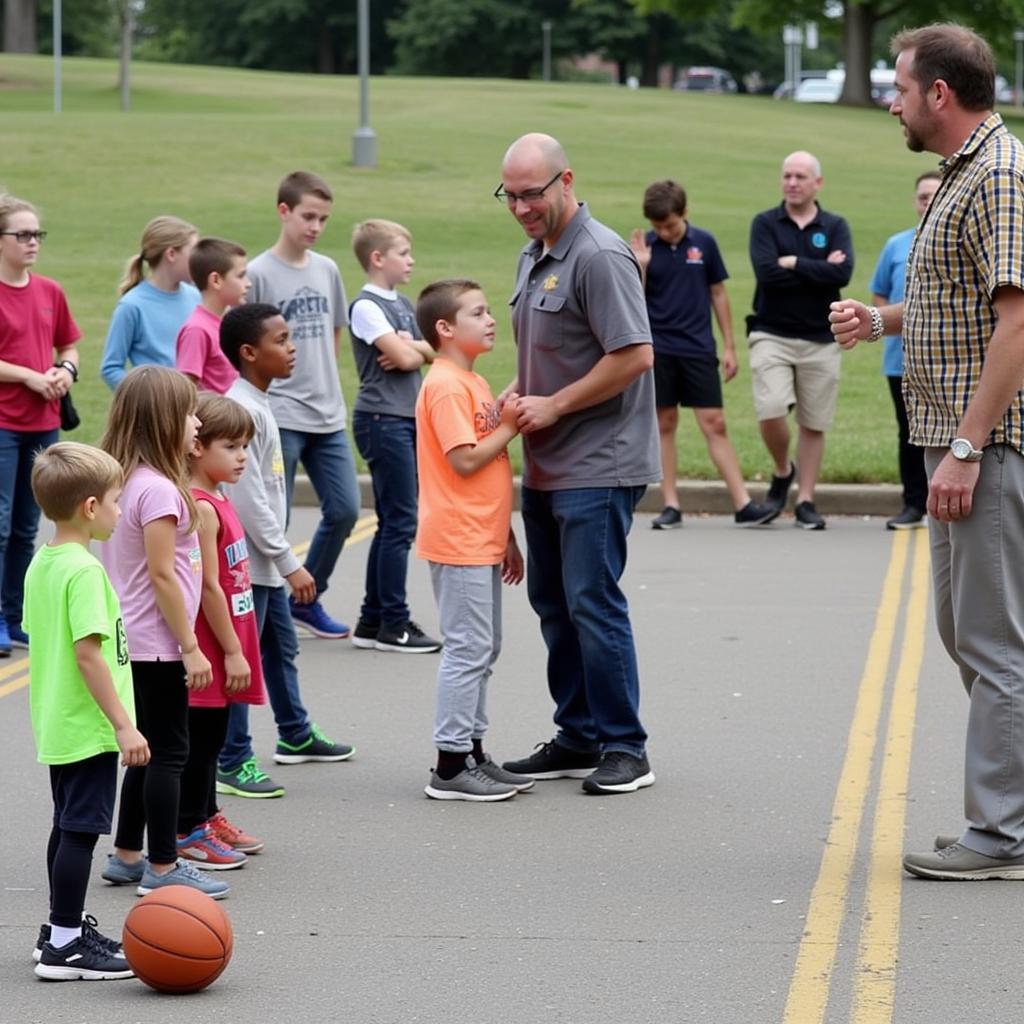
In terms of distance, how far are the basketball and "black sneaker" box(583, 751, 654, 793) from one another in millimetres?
2029

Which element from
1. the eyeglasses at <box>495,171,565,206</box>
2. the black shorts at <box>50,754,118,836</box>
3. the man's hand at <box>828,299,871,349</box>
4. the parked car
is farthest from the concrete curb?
the parked car

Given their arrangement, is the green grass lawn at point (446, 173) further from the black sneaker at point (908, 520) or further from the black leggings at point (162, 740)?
the black leggings at point (162, 740)

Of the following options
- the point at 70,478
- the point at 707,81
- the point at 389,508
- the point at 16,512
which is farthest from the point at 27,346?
the point at 707,81

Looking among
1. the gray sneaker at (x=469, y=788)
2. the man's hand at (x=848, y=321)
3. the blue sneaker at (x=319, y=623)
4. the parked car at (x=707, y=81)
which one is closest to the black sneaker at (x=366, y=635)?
the blue sneaker at (x=319, y=623)

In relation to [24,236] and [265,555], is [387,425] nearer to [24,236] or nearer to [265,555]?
[24,236]

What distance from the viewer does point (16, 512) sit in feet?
29.6

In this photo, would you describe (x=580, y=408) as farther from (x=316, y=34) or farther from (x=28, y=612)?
(x=316, y=34)

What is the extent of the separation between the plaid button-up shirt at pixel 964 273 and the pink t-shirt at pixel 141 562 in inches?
85.0

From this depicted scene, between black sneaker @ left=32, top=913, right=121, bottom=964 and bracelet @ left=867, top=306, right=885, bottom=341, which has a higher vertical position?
bracelet @ left=867, top=306, right=885, bottom=341

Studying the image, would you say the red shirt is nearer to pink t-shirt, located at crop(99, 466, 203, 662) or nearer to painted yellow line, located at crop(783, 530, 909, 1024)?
pink t-shirt, located at crop(99, 466, 203, 662)

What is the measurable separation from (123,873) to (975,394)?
2.78m

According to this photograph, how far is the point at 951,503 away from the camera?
17.6 feet

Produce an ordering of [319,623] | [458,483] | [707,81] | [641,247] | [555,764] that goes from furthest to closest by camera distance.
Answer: [707,81] < [641,247] < [319,623] < [555,764] < [458,483]

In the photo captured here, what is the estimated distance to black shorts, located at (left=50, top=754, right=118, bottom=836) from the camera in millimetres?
4809
